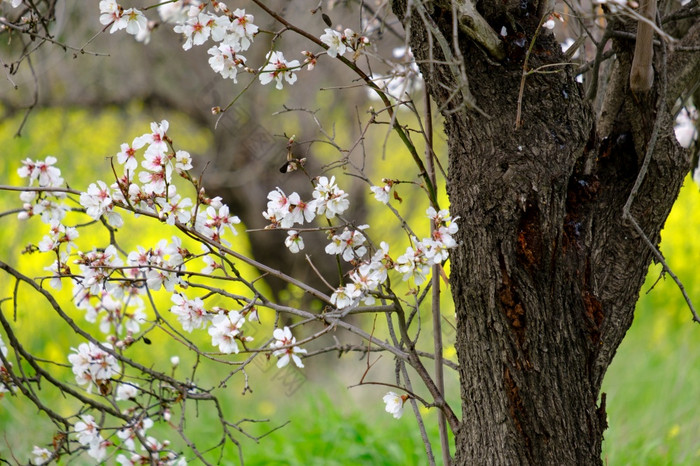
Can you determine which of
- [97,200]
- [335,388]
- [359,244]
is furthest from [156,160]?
[335,388]

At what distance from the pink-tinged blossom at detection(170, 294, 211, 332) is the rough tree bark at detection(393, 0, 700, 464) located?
23.1 inches

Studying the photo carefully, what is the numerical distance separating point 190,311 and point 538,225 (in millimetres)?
811

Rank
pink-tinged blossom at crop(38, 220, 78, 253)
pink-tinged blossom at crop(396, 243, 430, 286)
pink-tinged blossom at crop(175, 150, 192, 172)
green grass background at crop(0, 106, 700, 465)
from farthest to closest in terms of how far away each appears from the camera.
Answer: green grass background at crop(0, 106, 700, 465)
pink-tinged blossom at crop(38, 220, 78, 253)
pink-tinged blossom at crop(175, 150, 192, 172)
pink-tinged blossom at crop(396, 243, 430, 286)

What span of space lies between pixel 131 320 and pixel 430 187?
45.9 inches

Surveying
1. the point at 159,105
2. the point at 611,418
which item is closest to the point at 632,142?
the point at 611,418

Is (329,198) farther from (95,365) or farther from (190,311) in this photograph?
(95,365)

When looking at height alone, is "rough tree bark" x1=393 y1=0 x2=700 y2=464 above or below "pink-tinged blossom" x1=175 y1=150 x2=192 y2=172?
below

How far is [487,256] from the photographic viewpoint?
4.99 ft

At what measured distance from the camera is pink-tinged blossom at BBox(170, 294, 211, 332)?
1.60m

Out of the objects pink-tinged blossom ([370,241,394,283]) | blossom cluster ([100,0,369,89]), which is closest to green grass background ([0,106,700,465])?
pink-tinged blossom ([370,241,394,283])

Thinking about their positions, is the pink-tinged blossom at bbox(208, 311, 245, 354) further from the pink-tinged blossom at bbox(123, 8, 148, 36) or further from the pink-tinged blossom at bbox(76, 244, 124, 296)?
the pink-tinged blossom at bbox(123, 8, 148, 36)

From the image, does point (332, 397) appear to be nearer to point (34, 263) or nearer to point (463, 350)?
point (463, 350)

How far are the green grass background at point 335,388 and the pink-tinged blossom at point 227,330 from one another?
0.45 m

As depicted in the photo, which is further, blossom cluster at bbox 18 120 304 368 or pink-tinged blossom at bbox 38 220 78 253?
pink-tinged blossom at bbox 38 220 78 253
